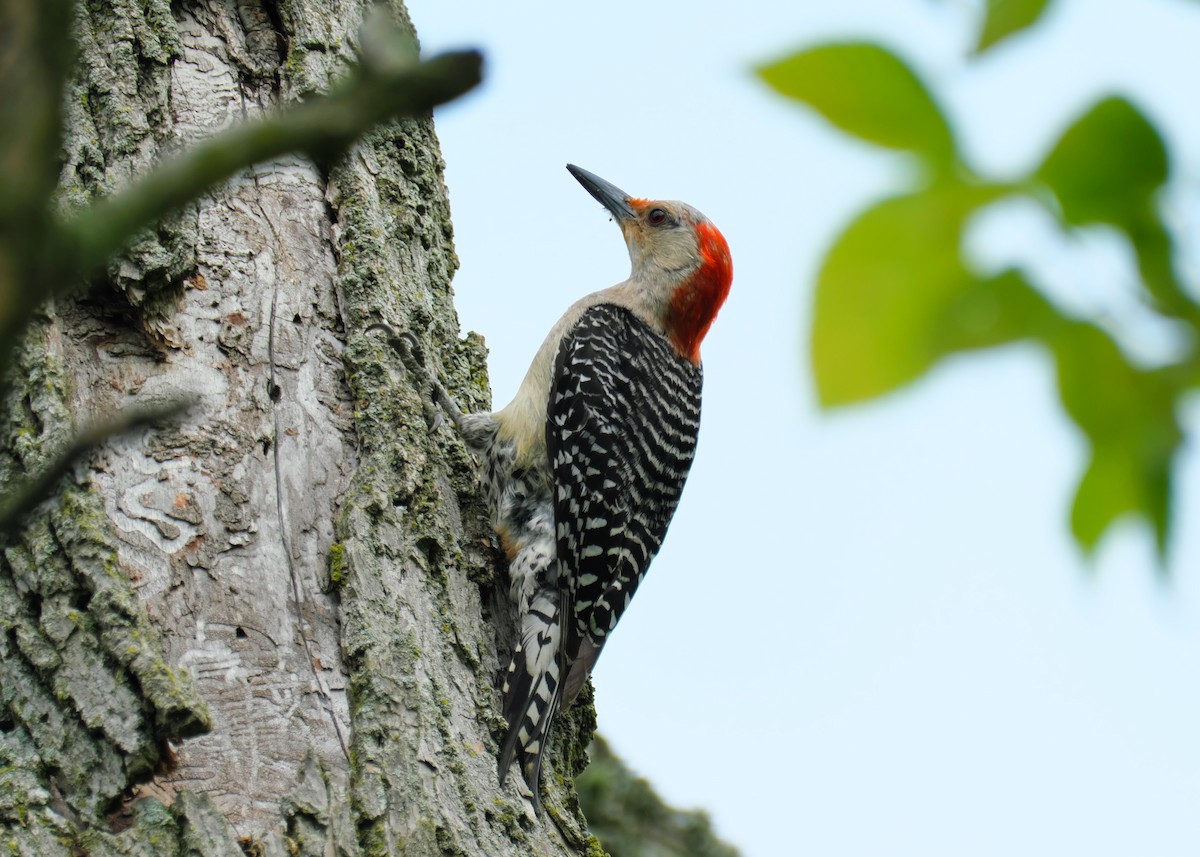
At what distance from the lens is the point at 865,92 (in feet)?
3.15

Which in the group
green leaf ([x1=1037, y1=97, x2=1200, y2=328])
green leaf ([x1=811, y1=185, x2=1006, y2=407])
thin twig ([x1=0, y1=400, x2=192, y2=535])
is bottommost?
thin twig ([x1=0, y1=400, x2=192, y2=535])

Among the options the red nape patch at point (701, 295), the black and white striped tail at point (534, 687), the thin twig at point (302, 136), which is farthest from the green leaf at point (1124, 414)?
the red nape patch at point (701, 295)

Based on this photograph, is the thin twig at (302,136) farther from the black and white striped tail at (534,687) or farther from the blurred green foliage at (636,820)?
the blurred green foliage at (636,820)

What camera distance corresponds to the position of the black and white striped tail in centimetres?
371

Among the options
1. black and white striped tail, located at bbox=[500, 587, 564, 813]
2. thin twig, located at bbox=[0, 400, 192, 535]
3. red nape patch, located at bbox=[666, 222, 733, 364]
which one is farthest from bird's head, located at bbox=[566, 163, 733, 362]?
thin twig, located at bbox=[0, 400, 192, 535]

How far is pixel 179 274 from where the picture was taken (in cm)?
384

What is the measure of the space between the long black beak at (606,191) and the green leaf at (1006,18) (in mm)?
6652

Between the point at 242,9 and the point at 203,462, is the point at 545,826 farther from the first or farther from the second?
the point at 242,9

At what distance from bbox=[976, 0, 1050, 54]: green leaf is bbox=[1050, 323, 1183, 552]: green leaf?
0.76 ft

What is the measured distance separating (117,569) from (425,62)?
94.9 inches

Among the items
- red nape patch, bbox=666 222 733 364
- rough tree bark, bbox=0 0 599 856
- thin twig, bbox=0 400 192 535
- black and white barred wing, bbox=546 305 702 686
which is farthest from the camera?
red nape patch, bbox=666 222 733 364

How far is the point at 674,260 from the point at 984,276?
6.21 meters

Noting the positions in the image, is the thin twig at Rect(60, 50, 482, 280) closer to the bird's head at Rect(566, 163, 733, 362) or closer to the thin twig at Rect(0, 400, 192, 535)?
the thin twig at Rect(0, 400, 192, 535)

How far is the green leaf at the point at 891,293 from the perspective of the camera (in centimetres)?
92
